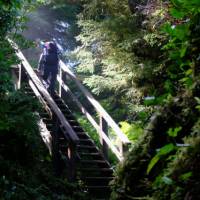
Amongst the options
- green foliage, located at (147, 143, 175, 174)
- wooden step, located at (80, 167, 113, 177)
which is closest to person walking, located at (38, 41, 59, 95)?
wooden step, located at (80, 167, 113, 177)

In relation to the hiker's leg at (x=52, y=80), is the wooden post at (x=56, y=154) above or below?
below

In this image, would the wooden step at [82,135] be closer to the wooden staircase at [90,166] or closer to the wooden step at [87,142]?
the wooden staircase at [90,166]

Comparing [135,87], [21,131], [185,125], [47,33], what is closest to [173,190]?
[185,125]

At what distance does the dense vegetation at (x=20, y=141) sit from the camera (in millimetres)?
6984

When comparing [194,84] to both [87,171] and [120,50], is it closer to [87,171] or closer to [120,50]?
[87,171]

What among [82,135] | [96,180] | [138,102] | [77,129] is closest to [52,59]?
[77,129]

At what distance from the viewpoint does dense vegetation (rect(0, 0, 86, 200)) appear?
6.98 meters

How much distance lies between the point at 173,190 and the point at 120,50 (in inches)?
363

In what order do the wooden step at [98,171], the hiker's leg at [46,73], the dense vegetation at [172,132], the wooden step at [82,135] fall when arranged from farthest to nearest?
1. the hiker's leg at [46,73]
2. the wooden step at [82,135]
3. the wooden step at [98,171]
4. the dense vegetation at [172,132]

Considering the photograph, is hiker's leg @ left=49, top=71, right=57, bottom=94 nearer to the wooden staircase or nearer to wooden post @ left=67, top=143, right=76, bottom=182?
the wooden staircase

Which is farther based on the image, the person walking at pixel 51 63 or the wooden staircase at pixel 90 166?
the person walking at pixel 51 63

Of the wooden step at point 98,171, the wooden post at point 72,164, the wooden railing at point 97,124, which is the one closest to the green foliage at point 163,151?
the wooden railing at point 97,124

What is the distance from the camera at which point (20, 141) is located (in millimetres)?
7840

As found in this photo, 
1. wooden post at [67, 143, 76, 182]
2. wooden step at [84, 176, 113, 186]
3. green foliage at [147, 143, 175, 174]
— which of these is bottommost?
wooden step at [84, 176, 113, 186]
